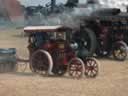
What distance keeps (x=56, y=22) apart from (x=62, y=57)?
1.73m

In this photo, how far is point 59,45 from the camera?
15.0 meters

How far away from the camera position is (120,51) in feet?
69.1

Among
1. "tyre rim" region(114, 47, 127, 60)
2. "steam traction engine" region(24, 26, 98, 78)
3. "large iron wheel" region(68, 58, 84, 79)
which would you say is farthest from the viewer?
"tyre rim" region(114, 47, 127, 60)

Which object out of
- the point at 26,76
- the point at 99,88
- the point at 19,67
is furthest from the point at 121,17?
the point at 99,88

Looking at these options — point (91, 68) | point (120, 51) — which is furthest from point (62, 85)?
point (120, 51)

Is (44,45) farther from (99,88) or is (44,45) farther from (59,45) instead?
(99,88)

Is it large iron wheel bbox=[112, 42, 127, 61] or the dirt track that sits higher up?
large iron wheel bbox=[112, 42, 127, 61]

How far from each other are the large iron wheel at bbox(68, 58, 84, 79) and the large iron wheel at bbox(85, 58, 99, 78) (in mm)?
441

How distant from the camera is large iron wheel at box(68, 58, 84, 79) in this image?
14.3 m

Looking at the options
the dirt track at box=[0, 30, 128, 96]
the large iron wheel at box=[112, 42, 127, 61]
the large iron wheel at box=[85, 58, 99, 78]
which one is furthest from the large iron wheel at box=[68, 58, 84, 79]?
the large iron wheel at box=[112, 42, 127, 61]

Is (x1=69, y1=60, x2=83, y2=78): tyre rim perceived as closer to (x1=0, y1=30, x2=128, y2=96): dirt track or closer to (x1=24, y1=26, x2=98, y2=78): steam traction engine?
(x1=24, y1=26, x2=98, y2=78): steam traction engine

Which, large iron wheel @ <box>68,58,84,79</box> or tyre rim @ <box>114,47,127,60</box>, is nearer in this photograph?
large iron wheel @ <box>68,58,84,79</box>

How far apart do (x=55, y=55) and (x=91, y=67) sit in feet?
3.40

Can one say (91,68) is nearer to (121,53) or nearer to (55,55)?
(55,55)
